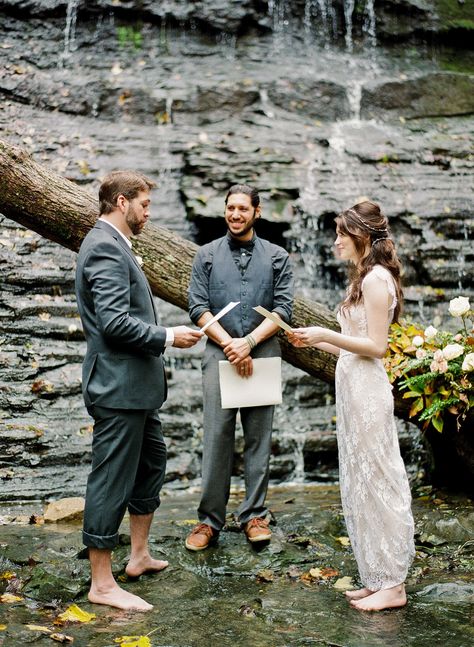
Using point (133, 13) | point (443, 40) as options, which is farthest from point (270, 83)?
point (443, 40)

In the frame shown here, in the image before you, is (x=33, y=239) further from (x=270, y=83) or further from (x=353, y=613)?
(x=353, y=613)

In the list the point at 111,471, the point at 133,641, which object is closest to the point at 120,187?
the point at 111,471

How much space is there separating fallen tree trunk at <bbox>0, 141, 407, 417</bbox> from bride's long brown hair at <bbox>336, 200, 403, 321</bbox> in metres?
1.39

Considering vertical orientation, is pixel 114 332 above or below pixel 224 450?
above

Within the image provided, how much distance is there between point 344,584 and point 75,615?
5.12 feet

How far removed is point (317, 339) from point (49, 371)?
4.36 m

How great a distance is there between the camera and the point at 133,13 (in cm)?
1337

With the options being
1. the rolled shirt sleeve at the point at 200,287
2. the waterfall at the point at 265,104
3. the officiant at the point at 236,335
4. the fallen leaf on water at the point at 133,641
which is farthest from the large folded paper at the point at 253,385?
the waterfall at the point at 265,104

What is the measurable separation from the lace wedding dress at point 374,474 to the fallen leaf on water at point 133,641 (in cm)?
127

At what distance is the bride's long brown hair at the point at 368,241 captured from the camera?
398 centimetres

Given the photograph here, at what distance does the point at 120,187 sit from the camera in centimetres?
390

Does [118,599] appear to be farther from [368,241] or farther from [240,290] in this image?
[368,241]

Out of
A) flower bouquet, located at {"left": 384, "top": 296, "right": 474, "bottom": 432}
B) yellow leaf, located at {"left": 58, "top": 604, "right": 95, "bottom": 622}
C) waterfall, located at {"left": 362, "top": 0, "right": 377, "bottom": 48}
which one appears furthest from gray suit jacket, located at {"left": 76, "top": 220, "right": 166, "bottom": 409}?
waterfall, located at {"left": 362, "top": 0, "right": 377, "bottom": 48}

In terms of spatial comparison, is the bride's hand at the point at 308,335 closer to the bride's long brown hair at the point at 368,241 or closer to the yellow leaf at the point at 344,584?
the bride's long brown hair at the point at 368,241
